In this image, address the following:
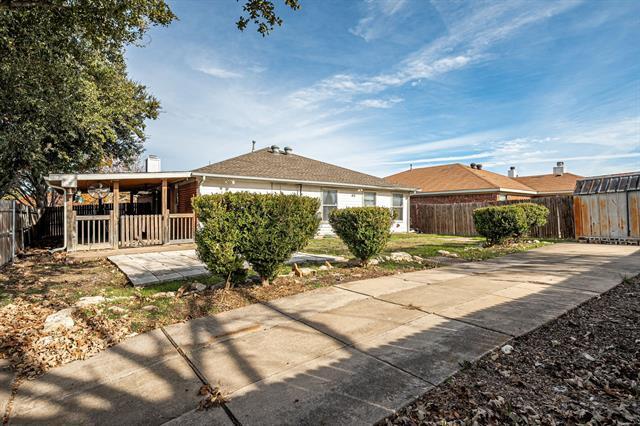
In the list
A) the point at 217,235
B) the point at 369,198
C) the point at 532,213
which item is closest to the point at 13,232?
the point at 217,235

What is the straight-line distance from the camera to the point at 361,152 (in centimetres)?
2227

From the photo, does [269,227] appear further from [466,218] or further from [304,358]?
[466,218]

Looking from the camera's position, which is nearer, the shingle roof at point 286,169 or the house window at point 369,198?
the shingle roof at point 286,169

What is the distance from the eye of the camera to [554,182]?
26562 mm

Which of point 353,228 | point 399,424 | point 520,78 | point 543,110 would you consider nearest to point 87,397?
point 399,424

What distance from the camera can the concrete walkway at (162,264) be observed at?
6859mm

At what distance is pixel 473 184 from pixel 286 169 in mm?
13632

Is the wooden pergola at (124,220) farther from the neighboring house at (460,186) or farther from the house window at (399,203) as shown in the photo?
the neighboring house at (460,186)

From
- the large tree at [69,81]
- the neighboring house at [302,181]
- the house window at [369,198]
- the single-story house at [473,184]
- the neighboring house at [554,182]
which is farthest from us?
the neighboring house at [554,182]

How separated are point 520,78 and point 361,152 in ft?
33.9

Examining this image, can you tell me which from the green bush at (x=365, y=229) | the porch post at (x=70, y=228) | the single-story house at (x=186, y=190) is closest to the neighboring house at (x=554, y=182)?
the single-story house at (x=186, y=190)

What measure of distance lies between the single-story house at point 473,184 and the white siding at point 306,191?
4603 millimetres

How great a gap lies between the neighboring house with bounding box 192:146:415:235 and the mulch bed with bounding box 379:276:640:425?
31.7ft

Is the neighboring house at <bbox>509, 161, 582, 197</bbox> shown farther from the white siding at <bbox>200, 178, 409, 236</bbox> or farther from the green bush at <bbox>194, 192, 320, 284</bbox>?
the green bush at <bbox>194, 192, 320, 284</bbox>
